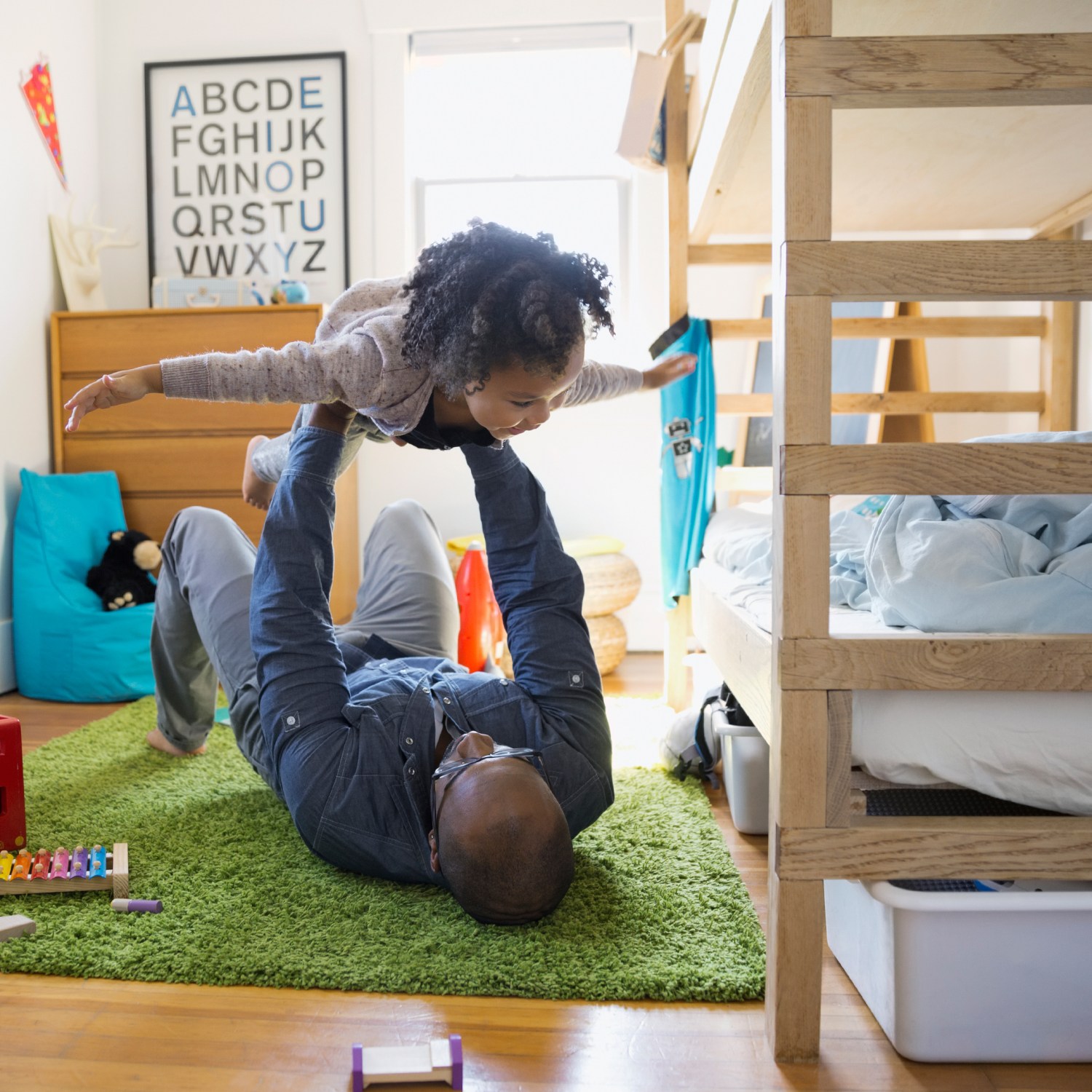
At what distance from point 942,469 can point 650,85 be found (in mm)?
1655

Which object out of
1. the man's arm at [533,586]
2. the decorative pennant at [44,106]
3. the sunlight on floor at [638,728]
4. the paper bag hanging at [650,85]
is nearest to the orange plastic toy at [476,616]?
the sunlight on floor at [638,728]

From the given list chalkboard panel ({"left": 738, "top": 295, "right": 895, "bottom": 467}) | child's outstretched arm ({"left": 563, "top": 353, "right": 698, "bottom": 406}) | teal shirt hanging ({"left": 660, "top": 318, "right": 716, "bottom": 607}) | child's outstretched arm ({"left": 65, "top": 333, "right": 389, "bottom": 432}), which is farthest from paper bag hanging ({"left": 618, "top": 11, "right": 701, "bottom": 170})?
child's outstretched arm ({"left": 65, "top": 333, "right": 389, "bottom": 432})

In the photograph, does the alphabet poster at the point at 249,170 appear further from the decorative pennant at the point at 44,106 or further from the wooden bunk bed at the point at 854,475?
the wooden bunk bed at the point at 854,475

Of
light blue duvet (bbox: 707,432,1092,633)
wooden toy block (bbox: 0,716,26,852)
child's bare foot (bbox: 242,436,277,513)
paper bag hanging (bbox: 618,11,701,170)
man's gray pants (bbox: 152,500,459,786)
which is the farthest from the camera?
paper bag hanging (bbox: 618,11,701,170)

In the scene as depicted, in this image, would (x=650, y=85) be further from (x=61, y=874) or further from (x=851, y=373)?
(x=61, y=874)

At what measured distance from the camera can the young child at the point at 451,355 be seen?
1183 millimetres

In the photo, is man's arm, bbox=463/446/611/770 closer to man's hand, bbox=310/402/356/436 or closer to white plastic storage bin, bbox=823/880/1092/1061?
man's hand, bbox=310/402/356/436

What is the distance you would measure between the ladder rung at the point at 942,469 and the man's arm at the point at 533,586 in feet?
1.79

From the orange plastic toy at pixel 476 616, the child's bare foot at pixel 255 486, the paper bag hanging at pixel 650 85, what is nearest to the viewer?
the child's bare foot at pixel 255 486

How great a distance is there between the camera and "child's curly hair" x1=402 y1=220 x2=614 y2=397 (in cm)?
118

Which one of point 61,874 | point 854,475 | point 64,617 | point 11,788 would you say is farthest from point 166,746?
point 854,475

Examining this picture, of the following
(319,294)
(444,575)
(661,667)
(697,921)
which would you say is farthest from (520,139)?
(697,921)

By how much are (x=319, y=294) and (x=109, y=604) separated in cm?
130

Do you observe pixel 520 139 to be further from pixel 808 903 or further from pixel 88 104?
pixel 808 903
